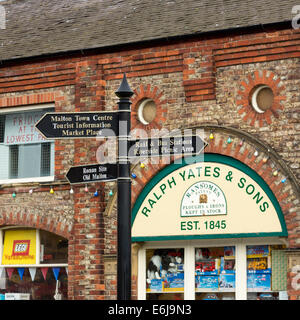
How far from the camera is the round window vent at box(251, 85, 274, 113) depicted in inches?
504

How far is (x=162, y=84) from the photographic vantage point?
45.1 ft

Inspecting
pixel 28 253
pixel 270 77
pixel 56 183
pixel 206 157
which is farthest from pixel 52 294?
pixel 270 77

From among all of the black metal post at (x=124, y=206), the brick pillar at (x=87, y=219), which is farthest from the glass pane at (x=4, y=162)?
the black metal post at (x=124, y=206)

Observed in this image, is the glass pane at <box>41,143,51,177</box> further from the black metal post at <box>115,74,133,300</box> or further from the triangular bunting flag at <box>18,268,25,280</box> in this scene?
the black metal post at <box>115,74,133,300</box>

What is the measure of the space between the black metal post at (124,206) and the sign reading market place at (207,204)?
476cm

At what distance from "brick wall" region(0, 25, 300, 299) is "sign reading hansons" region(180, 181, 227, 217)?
66cm

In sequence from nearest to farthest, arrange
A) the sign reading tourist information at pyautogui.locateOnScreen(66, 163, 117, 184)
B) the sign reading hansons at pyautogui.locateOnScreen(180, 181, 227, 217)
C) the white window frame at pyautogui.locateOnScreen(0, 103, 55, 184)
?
the sign reading tourist information at pyautogui.locateOnScreen(66, 163, 117, 184) < the sign reading hansons at pyautogui.locateOnScreen(180, 181, 227, 217) < the white window frame at pyautogui.locateOnScreen(0, 103, 55, 184)

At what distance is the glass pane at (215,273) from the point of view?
12.9m

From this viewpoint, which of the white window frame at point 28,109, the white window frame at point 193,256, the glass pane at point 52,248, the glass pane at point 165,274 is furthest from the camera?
the white window frame at point 28,109

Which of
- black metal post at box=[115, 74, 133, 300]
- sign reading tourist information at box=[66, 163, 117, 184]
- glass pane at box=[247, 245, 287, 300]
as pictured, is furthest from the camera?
glass pane at box=[247, 245, 287, 300]

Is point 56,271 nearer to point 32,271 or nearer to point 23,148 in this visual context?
point 32,271

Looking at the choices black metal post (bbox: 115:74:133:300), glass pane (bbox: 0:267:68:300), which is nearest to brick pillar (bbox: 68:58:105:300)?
glass pane (bbox: 0:267:68:300)

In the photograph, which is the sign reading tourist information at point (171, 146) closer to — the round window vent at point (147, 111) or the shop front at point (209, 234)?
the shop front at point (209, 234)

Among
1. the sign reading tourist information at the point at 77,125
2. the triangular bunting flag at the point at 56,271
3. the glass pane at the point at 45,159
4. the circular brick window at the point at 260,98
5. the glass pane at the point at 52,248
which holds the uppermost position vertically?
the circular brick window at the point at 260,98
